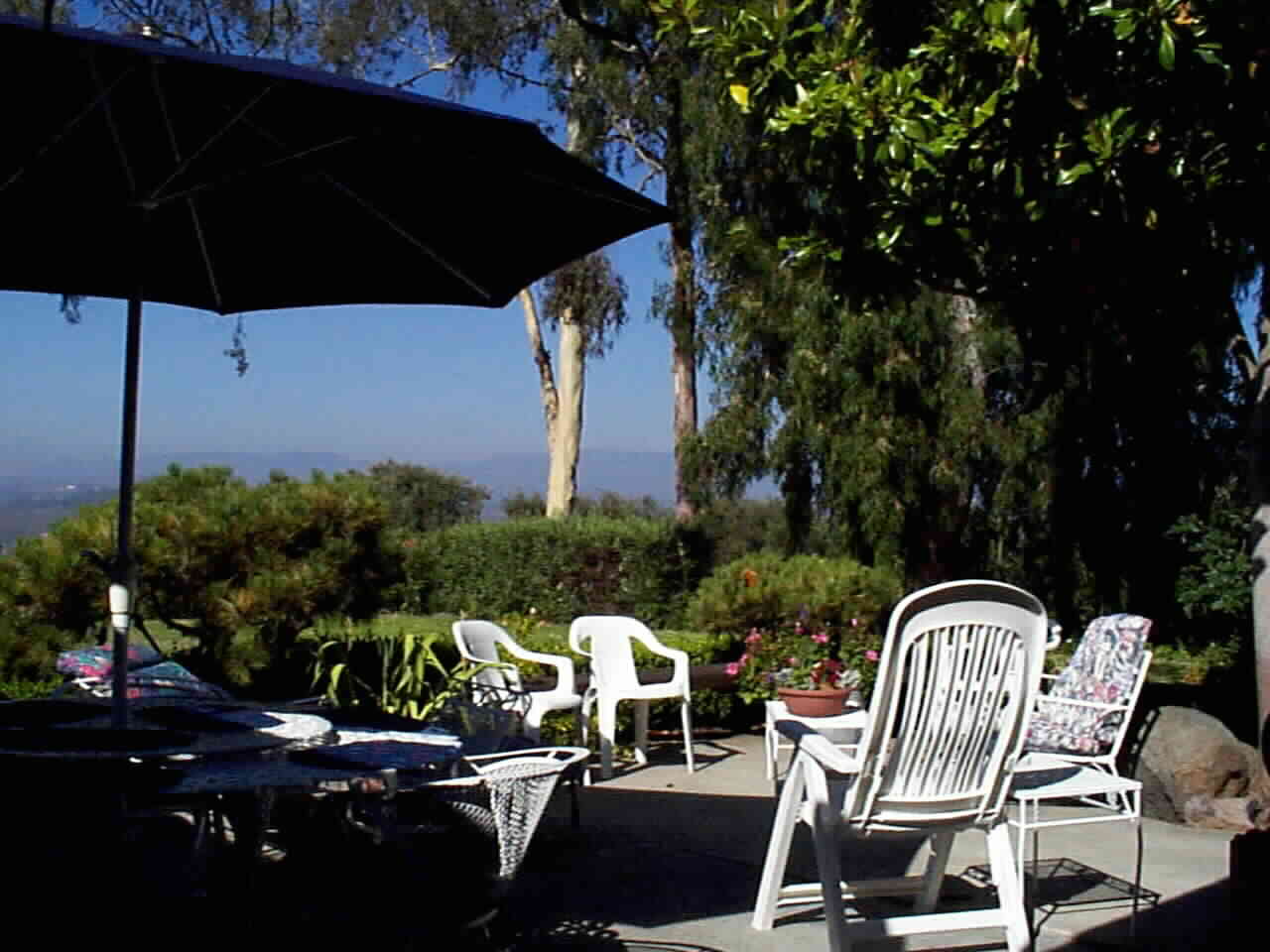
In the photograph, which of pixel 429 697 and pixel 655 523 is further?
pixel 655 523

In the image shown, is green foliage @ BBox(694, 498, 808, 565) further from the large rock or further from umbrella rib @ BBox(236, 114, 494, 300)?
umbrella rib @ BBox(236, 114, 494, 300)

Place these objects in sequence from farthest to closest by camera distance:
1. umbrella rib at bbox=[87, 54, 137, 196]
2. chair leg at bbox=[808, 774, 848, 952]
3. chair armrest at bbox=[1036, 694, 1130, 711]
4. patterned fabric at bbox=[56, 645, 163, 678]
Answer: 1. patterned fabric at bbox=[56, 645, 163, 678]
2. chair armrest at bbox=[1036, 694, 1130, 711]
3. chair leg at bbox=[808, 774, 848, 952]
4. umbrella rib at bbox=[87, 54, 137, 196]

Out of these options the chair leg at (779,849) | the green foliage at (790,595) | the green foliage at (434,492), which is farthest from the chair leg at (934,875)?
the green foliage at (434,492)

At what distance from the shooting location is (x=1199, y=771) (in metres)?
6.10

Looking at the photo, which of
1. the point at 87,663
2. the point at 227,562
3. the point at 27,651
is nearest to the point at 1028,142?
the point at 227,562

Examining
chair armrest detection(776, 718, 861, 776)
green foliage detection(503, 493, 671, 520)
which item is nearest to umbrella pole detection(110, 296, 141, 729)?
chair armrest detection(776, 718, 861, 776)

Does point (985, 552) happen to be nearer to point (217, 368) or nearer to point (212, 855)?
point (217, 368)

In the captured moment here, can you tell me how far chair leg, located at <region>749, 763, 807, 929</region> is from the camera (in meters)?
4.24

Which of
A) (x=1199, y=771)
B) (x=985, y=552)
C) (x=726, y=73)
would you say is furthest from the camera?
(x=985, y=552)

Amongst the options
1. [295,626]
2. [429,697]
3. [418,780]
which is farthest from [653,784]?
[418,780]

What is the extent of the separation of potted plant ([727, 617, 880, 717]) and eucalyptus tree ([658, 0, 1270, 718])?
220 cm

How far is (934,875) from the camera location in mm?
4246

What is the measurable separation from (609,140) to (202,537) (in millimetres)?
11486

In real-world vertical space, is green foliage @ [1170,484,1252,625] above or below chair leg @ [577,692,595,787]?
above
